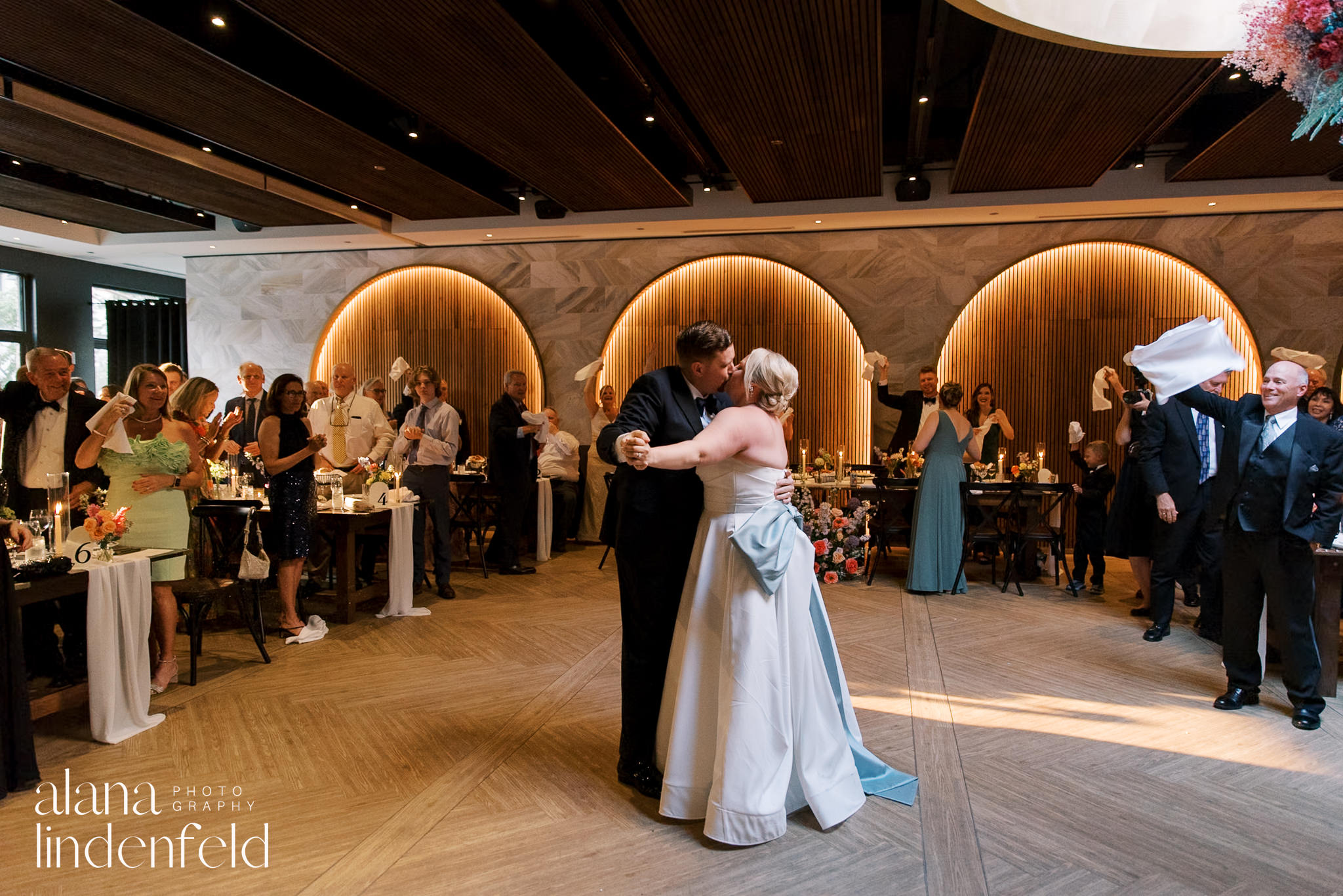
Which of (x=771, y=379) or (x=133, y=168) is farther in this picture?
(x=133, y=168)

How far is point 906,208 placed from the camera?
31.7 feet

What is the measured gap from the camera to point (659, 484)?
10.5 feet

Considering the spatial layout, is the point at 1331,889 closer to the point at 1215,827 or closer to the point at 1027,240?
the point at 1215,827

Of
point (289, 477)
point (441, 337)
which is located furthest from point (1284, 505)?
point (441, 337)

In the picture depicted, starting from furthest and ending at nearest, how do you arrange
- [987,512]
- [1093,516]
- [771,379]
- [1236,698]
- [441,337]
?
[441,337] → [987,512] → [1093,516] → [1236,698] → [771,379]

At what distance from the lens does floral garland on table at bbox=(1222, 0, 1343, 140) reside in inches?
86.2

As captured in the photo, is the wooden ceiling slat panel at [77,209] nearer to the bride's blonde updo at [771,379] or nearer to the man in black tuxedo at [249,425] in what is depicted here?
the man in black tuxedo at [249,425]

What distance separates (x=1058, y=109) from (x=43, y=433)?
715 centimetres

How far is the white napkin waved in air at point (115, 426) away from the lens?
4238mm

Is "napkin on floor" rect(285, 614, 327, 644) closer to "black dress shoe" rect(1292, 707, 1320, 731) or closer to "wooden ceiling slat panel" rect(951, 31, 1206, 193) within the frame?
"black dress shoe" rect(1292, 707, 1320, 731)

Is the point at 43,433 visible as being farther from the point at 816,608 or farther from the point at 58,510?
the point at 816,608

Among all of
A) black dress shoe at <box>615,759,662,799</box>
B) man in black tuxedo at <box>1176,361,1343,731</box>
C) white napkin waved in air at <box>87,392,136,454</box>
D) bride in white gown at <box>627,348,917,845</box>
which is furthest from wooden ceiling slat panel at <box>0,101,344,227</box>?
man in black tuxedo at <box>1176,361,1343,731</box>

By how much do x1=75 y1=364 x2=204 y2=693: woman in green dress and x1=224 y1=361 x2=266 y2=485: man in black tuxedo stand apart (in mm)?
1582

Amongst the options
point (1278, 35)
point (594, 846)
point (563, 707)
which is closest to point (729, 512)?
point (594, 846)
